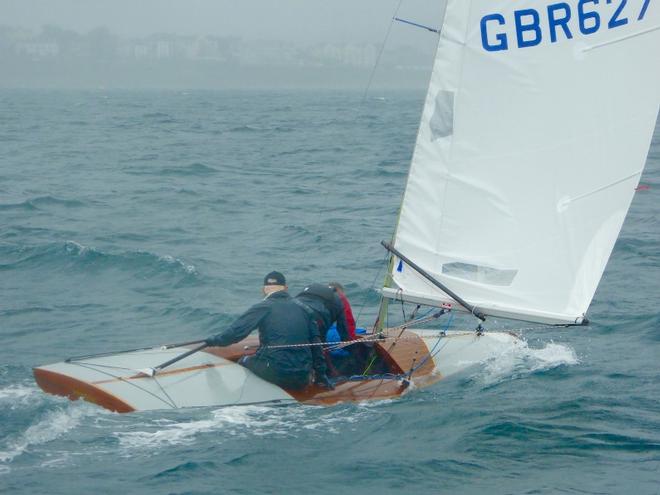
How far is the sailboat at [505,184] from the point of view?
8.48m

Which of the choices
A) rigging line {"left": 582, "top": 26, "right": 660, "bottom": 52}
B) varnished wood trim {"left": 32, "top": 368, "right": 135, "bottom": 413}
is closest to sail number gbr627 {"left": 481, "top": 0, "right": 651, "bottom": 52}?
rigging line {"left": 582, "top": 26, "right": 660, "bottom": 52}

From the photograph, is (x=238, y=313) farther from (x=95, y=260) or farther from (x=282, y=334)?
(x=282, y=334)

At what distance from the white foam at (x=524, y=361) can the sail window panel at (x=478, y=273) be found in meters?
1.23

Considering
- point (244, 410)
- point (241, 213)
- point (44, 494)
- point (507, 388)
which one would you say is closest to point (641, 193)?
point (241, 213)

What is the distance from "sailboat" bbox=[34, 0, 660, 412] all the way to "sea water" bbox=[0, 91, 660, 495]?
1.34 ft

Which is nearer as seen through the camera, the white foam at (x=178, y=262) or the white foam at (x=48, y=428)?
the white foam at (x=48, y=428)

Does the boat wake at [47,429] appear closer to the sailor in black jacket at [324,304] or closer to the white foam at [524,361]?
the sailor in black jacket at [324,304]

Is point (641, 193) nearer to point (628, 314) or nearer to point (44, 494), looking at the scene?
point (628, 314)

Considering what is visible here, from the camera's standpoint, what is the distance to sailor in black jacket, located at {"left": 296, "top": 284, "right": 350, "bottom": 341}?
9281mm

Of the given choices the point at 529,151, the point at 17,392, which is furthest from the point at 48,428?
the point at 529,151

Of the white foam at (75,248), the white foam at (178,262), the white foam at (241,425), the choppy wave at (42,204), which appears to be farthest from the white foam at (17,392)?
the choppy wave at (42,204)

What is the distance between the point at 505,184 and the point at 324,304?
1945mm

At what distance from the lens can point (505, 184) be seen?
29.6ft

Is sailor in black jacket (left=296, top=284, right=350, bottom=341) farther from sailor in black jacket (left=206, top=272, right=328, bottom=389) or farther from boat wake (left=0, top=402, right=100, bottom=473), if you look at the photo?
boat wake (left=0, top=402, right=100, bottom=473)
